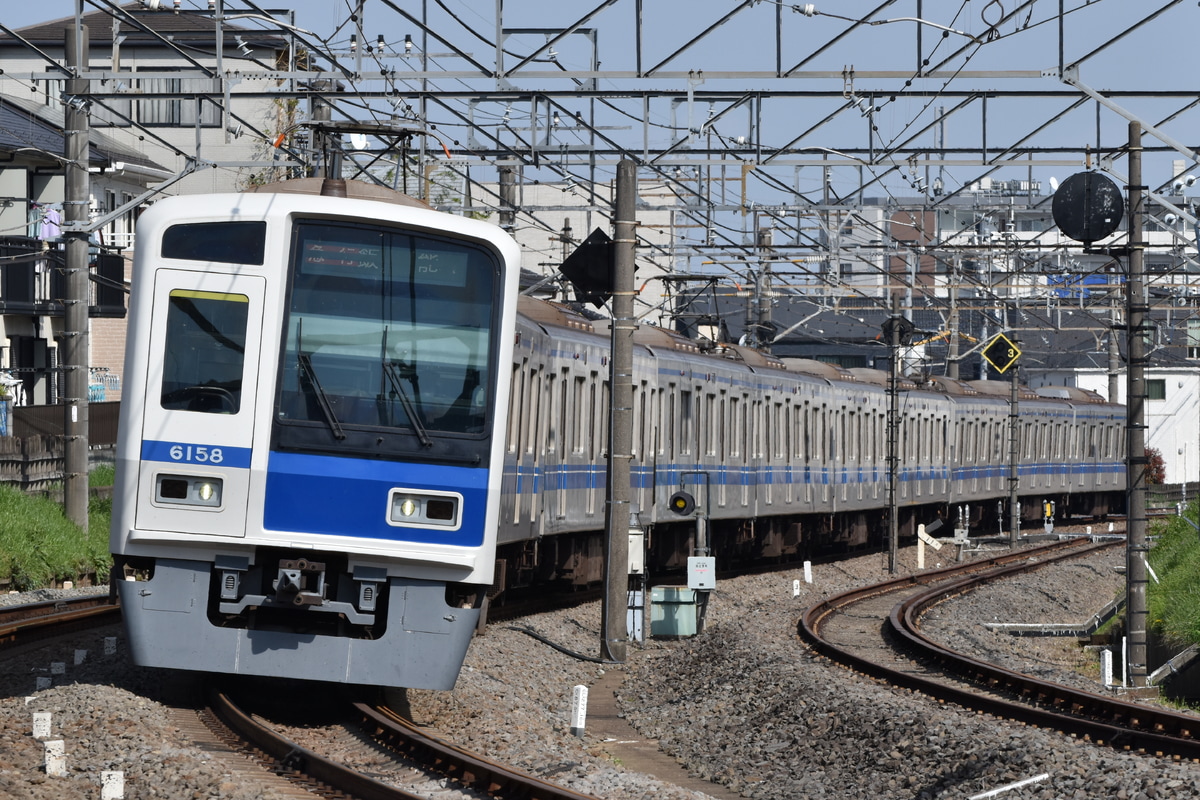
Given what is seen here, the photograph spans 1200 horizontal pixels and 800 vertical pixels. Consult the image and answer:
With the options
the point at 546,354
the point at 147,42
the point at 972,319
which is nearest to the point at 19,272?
the point at 147,42

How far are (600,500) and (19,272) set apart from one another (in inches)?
643

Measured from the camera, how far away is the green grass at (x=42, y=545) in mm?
17750

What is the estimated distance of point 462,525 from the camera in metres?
8.95

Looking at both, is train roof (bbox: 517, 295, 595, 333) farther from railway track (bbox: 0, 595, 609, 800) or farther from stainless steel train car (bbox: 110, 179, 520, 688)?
railway track (bbox: 0, 595, 609, 800)

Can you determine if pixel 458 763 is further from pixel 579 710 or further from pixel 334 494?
pixel 579 710

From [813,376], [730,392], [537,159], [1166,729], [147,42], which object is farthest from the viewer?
[147,42]

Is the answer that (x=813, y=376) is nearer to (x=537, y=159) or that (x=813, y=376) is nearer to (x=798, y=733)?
(x=537, y=159)

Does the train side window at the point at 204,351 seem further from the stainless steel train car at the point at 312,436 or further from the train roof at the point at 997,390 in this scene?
the train roof at the point at 997,390

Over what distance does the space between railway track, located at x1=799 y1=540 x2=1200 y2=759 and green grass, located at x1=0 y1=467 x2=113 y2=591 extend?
782cm

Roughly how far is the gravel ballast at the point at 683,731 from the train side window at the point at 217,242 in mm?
2320

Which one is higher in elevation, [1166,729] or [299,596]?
[299,596]

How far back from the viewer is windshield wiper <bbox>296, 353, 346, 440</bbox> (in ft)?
29.0

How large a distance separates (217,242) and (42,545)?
33.6ft

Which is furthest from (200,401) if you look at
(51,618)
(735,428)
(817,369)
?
(817,369)
